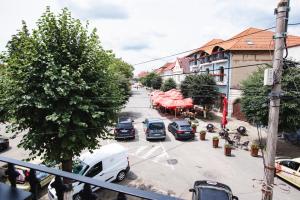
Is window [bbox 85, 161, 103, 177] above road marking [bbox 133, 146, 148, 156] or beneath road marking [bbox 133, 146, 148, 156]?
above

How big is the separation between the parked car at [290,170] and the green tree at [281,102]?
351 cm

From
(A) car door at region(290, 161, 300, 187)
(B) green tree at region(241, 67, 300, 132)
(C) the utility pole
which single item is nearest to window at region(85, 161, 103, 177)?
(C) the utility pole

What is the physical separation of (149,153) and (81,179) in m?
15.5

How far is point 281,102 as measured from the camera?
15164mm

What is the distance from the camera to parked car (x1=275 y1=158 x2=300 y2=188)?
11875 millimetres

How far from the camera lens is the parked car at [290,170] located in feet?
39.0

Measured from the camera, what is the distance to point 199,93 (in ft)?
90.4

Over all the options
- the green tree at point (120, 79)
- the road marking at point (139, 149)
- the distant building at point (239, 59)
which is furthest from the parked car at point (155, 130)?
the distant building at point (239, 59)

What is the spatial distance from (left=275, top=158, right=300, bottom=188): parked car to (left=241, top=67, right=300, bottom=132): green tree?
3508 millimetres

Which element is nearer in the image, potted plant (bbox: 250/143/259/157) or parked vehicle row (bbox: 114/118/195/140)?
potted plant (bbox: 250/143/259/157)

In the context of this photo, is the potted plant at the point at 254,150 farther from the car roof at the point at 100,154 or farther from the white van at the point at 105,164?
the car roof at the point at 100,154

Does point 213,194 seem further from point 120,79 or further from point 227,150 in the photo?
point 120,79

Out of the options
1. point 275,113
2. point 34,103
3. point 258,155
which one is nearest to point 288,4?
point 275,113

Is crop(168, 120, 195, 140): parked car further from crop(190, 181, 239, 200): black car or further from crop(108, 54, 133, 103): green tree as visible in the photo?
crop(190, 181, 239, 200): black car
